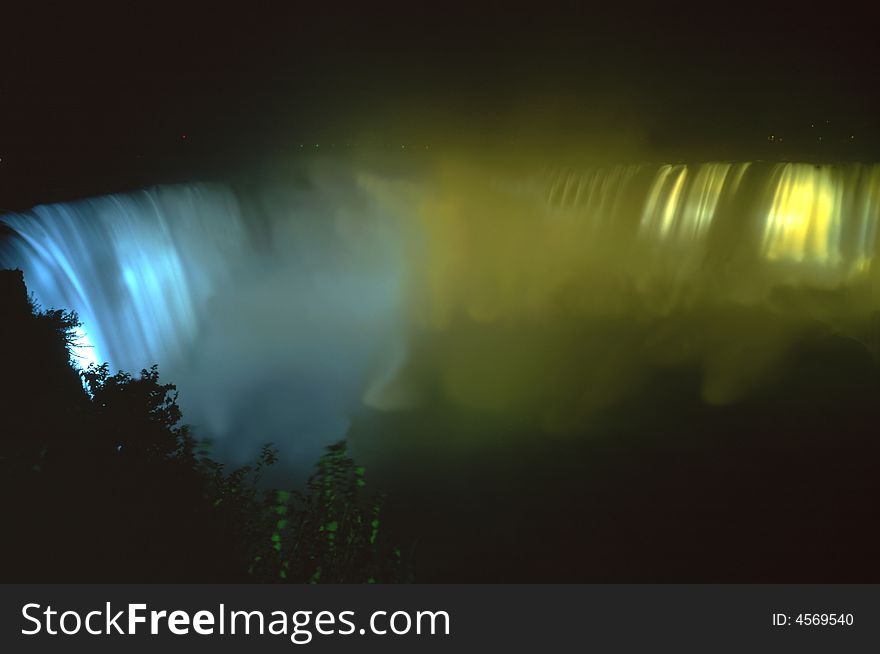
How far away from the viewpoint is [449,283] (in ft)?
77.4

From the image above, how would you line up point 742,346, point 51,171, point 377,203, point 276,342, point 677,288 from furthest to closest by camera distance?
1. point 377,203
2. point 677,288
3. point 276,342
4. point 51,171
5. point 742,346

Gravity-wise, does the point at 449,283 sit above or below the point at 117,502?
above

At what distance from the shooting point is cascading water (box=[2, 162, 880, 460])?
14.0 m

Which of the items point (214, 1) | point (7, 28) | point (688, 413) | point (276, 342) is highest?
point (214, 1)

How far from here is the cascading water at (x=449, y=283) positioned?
14008 mm

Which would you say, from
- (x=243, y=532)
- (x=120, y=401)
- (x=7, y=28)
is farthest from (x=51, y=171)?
(x=243, y=532)

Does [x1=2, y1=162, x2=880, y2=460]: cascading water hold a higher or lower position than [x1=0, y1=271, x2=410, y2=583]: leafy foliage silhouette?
higher

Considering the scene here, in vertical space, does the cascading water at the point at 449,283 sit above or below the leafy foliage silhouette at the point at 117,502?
above

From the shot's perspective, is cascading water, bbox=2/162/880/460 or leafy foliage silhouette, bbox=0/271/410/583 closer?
leafy foliage silhouette, bbox=0/271/410/583

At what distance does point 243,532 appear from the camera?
7.18m

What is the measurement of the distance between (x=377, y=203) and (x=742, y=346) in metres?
15.0

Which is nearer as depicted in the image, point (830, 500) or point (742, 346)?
point (830, 500)

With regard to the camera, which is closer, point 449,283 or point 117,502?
point 117,502

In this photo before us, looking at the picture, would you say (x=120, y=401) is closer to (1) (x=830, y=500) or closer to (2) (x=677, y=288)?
(1) (x=830, y=500)
